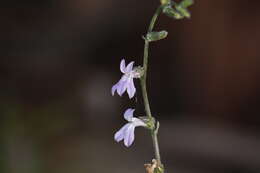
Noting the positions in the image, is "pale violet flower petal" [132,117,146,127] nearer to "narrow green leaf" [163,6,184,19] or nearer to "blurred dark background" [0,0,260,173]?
"narrow green leaf" [163,6,184,19]

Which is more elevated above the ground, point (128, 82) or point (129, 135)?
point (128, 82)

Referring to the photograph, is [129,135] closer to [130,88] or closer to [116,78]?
[130,88]

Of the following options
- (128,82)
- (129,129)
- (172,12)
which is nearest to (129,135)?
(129,129)

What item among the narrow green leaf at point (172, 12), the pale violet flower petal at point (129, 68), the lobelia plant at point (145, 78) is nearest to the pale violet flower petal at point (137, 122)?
the lobelia plant at point (145, 78)

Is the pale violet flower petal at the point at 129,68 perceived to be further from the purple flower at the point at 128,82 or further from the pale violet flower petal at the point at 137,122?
the pale violet flower petal at the point at 137,122

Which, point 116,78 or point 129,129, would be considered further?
point 116,78

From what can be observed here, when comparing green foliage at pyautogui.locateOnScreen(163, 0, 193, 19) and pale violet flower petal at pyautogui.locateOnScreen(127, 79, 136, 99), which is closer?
green foliage at pyautogui.locateOnScreen(163, 0, 193, 19)

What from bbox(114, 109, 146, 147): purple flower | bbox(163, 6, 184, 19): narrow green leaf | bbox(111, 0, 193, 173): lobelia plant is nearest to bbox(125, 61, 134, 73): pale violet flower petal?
bbox(111, 0, 193, 173): lobelia plant

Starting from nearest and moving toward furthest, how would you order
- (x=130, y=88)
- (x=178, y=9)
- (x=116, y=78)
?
(x=178, y=9) → (x=130, y=88) → (x=116, y=78)

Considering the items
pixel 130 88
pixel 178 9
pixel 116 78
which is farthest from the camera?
pixel 116 78
